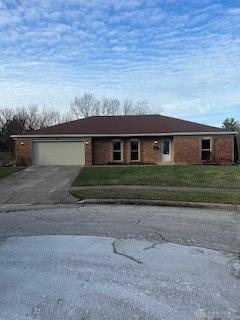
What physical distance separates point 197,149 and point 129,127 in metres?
5.38

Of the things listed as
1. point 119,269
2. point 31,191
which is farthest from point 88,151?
point 119,269

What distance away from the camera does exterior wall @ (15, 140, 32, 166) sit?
33531 mm

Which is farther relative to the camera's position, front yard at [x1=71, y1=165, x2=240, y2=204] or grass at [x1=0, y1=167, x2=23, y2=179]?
grass at [x1=0, y1=167, x2=23, y2=179]

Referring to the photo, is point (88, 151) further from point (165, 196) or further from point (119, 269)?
point (119, 269)

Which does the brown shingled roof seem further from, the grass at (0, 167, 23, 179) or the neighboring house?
the grass at (0, 167, 23, 179)

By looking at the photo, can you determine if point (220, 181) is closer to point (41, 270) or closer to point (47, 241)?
point (47, 241)

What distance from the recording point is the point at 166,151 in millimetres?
34406

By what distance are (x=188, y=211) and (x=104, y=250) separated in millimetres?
5378

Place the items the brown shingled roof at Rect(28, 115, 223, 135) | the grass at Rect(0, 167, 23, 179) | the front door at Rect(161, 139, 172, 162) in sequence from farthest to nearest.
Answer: the front door at Rect(161, 139, 172, 162)
the brown shingled roof at Rect(28, 115, 223, 135)
the grass at Rect(0, 167, 23, 179)

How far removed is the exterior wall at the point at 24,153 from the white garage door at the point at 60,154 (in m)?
0.49

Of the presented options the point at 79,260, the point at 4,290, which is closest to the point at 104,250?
the point at 79,260

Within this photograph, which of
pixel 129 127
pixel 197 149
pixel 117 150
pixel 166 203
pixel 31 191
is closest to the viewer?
pixel 166 203

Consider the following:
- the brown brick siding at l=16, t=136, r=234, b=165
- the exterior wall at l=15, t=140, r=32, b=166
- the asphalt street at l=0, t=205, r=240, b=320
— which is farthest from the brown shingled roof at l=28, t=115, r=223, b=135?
the asphalt street at l=0, t=205, r=240, b=320

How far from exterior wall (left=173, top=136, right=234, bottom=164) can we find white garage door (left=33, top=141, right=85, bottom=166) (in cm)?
694
